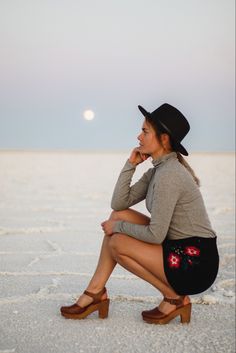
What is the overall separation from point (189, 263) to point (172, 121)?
29.8 inches

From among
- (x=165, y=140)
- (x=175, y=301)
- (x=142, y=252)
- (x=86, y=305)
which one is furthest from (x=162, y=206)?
(x=86, y=305)

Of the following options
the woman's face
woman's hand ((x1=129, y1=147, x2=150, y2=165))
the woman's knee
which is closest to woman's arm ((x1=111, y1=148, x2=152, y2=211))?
woman's hand ((x1=129, y1=147, x2=150, y2=165))

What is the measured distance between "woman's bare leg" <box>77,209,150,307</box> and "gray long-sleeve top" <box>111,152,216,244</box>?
0.11m

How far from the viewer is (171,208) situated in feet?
9.09

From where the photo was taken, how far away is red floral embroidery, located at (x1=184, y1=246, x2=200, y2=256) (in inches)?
114

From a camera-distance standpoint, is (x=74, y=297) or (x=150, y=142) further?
(x=74, y=297)

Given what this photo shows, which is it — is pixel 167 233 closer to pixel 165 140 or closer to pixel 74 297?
pixel 165 140

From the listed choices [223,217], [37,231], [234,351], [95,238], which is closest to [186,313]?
[234,351]

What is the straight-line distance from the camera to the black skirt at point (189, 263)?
113 inches

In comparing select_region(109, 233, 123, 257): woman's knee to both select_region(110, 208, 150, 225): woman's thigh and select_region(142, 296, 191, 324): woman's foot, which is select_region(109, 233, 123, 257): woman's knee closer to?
select_region(110, 208, 150, 225): woman's thigh

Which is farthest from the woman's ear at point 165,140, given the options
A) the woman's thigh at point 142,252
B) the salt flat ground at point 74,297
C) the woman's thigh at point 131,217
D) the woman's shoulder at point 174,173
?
the salt flat ground at point 74,297

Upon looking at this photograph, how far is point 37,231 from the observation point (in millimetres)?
6109

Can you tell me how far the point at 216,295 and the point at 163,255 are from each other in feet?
3.52

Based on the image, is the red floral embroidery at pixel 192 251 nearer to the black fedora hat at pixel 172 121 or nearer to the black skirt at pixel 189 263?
the black skirt at pixel 189 263
